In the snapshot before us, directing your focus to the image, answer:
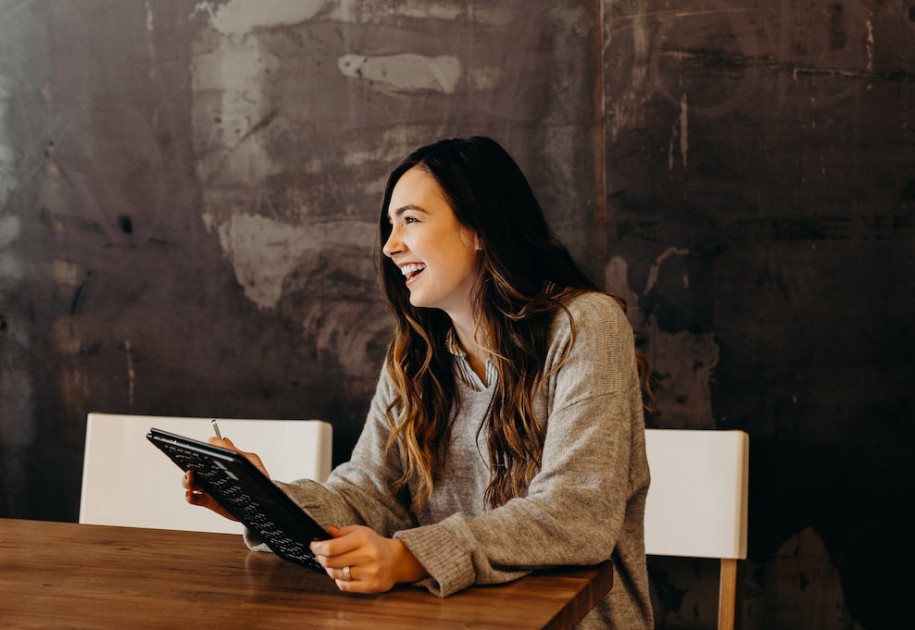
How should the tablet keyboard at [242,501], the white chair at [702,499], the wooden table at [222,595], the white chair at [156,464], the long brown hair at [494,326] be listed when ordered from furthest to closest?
1. the white chair at [156,464]
2. the white chair at [702,499]
3. the long brown hair at [494,326]
4. the tablet keyboard at [242,501]
5. the wooden table at [222,595]

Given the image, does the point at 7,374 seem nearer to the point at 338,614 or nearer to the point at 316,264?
the point at 316,264

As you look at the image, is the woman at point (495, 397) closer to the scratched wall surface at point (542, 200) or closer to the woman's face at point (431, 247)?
the woman's face at point (431, 247)

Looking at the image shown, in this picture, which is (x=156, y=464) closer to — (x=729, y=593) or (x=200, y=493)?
(x=200, y=493)

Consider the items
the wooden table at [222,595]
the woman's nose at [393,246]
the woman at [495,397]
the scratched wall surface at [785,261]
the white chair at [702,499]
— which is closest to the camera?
the wooden table at [222,595]

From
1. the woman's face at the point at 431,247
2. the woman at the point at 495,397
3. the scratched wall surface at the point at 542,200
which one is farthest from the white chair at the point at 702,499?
the woman's face at the point at 431,247

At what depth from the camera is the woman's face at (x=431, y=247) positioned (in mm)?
1621

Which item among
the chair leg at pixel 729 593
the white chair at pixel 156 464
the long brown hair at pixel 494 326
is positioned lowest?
the chair leg at pixel 729 593

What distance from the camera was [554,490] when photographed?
1.31m

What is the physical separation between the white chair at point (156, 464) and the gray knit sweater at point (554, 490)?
0.67 m

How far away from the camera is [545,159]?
2402 millimetres

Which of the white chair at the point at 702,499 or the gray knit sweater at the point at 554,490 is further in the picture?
the white chair at the point at 702,499

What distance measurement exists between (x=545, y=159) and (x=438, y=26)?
1.53ft

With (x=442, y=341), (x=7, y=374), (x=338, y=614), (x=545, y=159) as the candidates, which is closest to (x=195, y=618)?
(x=338, y=614)

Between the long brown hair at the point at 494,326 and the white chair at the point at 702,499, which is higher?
the long brown hair at the point at 494,326
